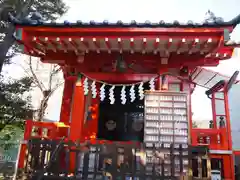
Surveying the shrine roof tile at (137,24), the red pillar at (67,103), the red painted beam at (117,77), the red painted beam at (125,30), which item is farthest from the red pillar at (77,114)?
the shrine roof tile at (137,24)

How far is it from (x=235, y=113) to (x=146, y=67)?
382 inches

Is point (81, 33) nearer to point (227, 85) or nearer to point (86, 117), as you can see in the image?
point (86, 117)

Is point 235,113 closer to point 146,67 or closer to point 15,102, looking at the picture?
point 146,67

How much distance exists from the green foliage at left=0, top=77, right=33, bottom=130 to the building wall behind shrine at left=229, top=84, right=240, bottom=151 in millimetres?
11920

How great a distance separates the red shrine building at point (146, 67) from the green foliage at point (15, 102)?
5840 millimetres

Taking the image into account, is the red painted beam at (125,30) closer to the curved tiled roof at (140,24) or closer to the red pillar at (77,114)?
the curved tiled roof at (140,24)

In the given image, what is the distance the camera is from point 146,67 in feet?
22.2

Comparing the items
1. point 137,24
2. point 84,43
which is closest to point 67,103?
point 84,43

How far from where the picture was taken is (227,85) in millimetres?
7301

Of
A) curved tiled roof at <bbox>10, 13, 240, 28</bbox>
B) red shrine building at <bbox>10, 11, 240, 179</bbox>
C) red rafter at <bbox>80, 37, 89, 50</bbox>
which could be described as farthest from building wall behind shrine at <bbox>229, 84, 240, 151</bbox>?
red rafter at <bbox>80, 37, 89, 50</bbox>

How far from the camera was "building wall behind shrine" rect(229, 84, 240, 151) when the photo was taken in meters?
13.5

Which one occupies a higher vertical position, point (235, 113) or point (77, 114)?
point (235, 113)

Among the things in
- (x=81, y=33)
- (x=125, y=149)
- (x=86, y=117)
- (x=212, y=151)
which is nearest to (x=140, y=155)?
(x=125, y=149)

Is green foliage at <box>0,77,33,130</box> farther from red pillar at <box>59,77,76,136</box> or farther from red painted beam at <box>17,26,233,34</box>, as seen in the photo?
red painted beam at <box>17,26,233,34</box>
